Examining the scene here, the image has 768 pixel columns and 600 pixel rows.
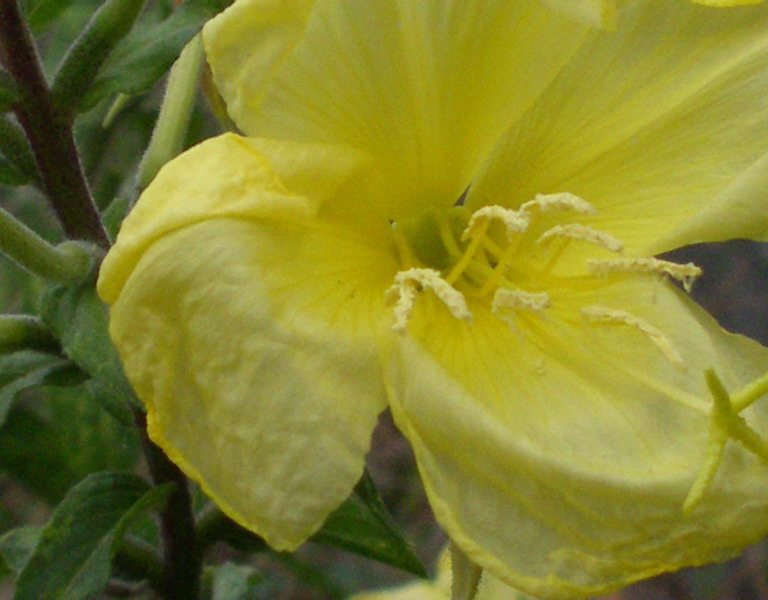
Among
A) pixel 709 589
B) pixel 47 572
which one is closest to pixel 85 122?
pixel 47 572

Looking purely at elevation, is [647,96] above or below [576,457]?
above

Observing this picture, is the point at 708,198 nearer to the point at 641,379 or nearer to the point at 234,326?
the point at 641,379

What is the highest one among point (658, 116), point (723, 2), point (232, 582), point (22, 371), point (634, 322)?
point (723, 2)

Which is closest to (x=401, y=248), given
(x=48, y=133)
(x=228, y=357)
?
(x=228, y=357)

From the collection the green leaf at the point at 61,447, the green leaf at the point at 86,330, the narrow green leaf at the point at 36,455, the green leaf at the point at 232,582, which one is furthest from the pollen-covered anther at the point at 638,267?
the narrow green leaf at the point at 36,455

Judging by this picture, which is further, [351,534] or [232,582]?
[232,582]

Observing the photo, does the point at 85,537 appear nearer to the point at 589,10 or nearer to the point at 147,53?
the point at 147,53

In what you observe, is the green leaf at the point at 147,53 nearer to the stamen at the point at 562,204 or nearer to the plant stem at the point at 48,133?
the plant stem at the point at 48,133
